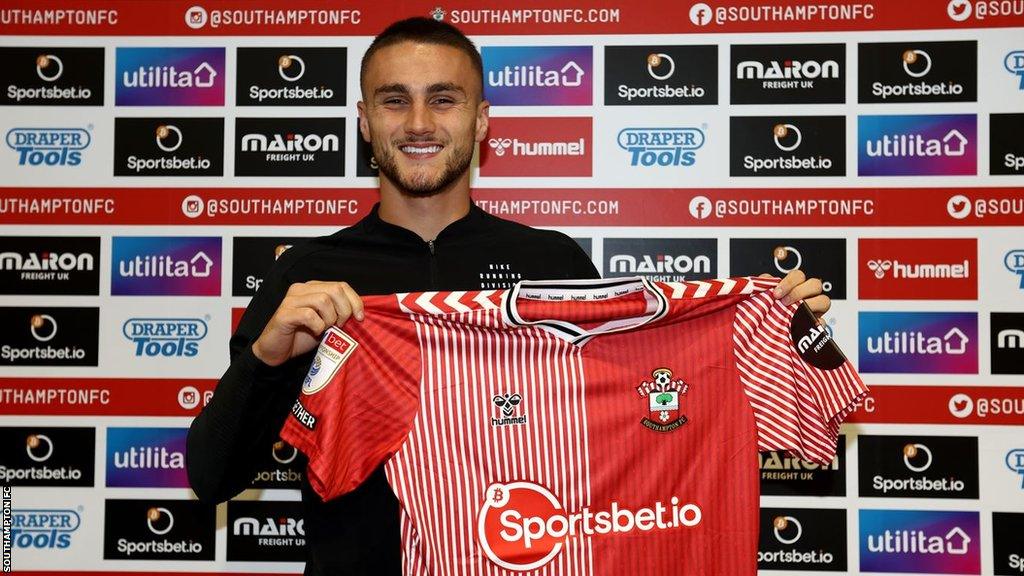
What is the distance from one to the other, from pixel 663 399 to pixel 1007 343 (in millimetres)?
1833

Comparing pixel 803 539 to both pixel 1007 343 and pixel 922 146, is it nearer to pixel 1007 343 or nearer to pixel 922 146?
pixel 1007 343

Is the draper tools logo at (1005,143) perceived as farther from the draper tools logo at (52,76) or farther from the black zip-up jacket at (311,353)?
the draper tools logo at (52,76)

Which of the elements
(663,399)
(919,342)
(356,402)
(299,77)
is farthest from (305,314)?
(919,342)

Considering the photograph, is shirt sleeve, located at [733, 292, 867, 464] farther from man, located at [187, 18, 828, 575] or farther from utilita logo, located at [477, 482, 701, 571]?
utilita logo, located at [477, 482, 701, 571]

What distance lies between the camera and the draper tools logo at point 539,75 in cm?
307

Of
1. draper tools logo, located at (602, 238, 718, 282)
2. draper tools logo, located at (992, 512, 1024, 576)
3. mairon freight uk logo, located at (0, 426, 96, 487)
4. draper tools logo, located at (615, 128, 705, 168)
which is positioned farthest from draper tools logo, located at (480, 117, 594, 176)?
draper tools logo, located at (992, 512, 1024, 576)

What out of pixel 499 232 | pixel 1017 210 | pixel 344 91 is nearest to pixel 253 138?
pixel 344 91

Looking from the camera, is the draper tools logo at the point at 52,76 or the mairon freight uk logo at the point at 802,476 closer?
the mairon freight uk logo at the point at 802,476

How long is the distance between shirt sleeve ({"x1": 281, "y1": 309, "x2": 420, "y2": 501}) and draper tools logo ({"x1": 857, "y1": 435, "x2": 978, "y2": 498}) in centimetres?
197

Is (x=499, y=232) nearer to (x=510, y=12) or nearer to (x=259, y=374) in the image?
(x=259, y=374)

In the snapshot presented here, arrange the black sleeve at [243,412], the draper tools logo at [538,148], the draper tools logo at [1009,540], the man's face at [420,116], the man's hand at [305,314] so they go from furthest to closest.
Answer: the draper tools logo at [538,148], the draper tools logo at [1009,540], the man's face at [420,116], the black sleeve at [243,412], the man's hand at [305,314]

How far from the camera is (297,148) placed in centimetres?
310

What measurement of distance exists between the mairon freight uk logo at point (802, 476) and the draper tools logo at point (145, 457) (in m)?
2.19

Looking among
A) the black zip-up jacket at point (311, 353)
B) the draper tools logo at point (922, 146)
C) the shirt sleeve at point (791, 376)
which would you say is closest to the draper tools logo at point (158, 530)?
the black zip-up jacket at point (311, 353)
